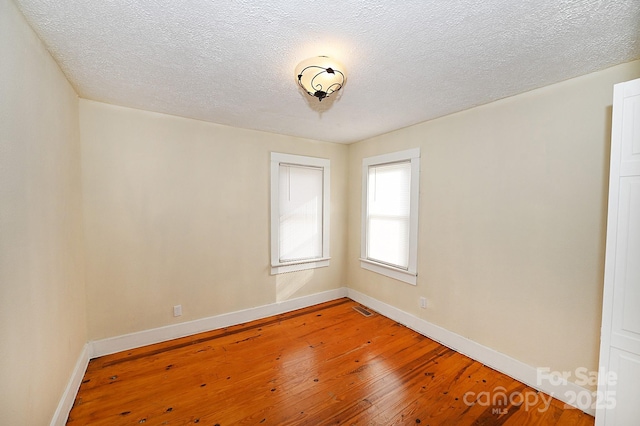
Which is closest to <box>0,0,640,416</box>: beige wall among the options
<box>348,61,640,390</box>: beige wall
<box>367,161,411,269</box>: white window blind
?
<box>348,61,640,390</box>: beige wall

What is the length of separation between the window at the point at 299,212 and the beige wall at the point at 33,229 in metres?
1.93

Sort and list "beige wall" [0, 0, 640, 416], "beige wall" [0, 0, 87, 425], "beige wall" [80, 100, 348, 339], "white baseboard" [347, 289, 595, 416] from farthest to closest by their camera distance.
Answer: "beige wall" [80, 100, 348, 339] → "white baseboard" [347, 289, 595, 416] → "beige wall" [0, 0, 640, 416] → "beige wall" [0, 0, 87, 425]

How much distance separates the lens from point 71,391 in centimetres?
183

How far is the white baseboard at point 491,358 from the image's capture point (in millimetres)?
1875

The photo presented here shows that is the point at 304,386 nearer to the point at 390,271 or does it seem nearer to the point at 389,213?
the point at 390,271

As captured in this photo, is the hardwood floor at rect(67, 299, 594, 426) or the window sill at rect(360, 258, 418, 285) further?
the window sill at rect(360, 258, 418, 285)

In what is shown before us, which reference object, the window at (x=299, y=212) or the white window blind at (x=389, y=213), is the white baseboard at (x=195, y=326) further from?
the white window blind at (x=389, y=213)

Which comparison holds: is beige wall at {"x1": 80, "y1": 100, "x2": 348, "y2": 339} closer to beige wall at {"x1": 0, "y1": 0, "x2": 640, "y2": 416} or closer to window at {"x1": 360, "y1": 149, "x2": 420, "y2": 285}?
beige wall at {"x1": 0, "y1": 0, "x2": 640, "y2": 416}

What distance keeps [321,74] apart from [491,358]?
9.12ft

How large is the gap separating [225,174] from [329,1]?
87.5 inches

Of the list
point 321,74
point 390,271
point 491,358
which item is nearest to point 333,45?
point 321,74

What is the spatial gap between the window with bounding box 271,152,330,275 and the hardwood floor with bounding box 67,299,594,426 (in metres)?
1.05

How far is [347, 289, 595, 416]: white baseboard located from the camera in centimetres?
188

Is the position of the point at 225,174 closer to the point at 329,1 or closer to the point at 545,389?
the point at 329,1
